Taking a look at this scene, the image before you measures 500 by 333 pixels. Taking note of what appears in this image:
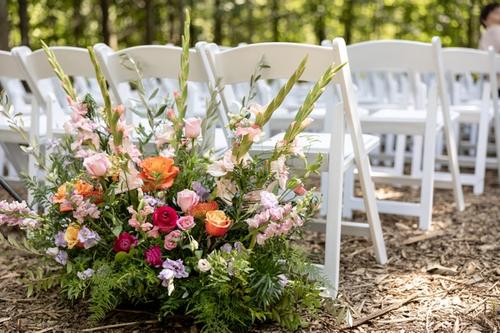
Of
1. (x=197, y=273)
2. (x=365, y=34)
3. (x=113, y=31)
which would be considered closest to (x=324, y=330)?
(x=197, y=273)

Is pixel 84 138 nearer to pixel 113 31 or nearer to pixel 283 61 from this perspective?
pixel 283 61

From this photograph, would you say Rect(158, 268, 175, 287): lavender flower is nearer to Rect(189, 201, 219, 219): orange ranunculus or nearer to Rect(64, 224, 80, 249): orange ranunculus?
Rect(189, 201, 219, 219): orange ranunculus

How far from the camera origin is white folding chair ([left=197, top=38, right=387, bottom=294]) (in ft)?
8.13

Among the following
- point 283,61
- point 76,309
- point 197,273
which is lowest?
point 76,309

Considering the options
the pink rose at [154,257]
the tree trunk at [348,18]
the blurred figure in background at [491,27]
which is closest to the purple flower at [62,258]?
the pink rose at [154,257]

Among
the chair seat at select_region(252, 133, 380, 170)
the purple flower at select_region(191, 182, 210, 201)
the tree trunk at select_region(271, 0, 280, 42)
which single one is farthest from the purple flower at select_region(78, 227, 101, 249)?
the tree trunk at select_region(271, 0, 280, 42)

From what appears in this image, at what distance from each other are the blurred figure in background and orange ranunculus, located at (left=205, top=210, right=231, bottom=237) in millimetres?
3922

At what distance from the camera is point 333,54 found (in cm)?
244

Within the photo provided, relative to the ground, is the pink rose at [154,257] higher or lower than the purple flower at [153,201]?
lower

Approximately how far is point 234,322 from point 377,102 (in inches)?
171

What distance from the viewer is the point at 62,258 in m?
2.28

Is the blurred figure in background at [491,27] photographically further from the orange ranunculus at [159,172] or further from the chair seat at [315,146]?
the orange ranunculus at [159,172]

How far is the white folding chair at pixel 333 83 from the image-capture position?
248 cm

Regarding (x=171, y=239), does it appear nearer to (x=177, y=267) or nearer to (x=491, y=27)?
(x=177, y=267)
